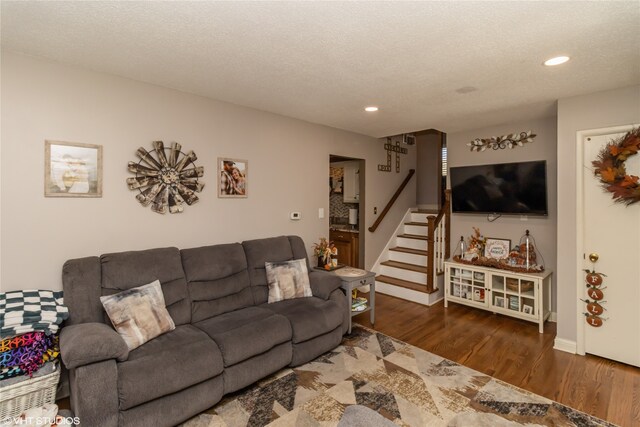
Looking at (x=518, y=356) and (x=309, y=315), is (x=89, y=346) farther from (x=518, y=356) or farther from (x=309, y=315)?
(x=518, y=356)

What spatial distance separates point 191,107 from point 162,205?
976 millimetres

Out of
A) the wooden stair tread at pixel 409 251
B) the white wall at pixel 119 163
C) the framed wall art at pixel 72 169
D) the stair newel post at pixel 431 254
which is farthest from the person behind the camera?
the wooden stair tread at pixel 409 251

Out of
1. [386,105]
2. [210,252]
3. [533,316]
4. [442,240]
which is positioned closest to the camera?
[210,252]

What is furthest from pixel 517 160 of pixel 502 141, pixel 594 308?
pixel 594 308

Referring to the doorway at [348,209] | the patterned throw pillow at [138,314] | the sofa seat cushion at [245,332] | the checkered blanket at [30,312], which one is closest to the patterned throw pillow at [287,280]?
the sofa seat cushion at [245,332]

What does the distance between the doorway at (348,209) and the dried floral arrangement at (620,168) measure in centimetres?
280

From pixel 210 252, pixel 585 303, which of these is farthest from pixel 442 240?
pixel 210 252

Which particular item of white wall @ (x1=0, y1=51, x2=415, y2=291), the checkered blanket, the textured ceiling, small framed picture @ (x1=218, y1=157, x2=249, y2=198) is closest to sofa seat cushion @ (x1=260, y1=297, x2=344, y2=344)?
white wall @ (x1=0, y1=51, x2=415, y2=291)

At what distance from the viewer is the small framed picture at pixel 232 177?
3.25m

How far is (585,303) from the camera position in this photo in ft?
9.86

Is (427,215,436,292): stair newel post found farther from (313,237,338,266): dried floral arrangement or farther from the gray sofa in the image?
the gray sofa

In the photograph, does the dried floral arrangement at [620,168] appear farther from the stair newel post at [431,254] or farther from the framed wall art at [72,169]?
the framed wall art at [72,169]

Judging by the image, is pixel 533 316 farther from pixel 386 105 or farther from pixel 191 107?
pixel 191 107

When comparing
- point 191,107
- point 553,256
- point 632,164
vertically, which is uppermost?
point 191,107
